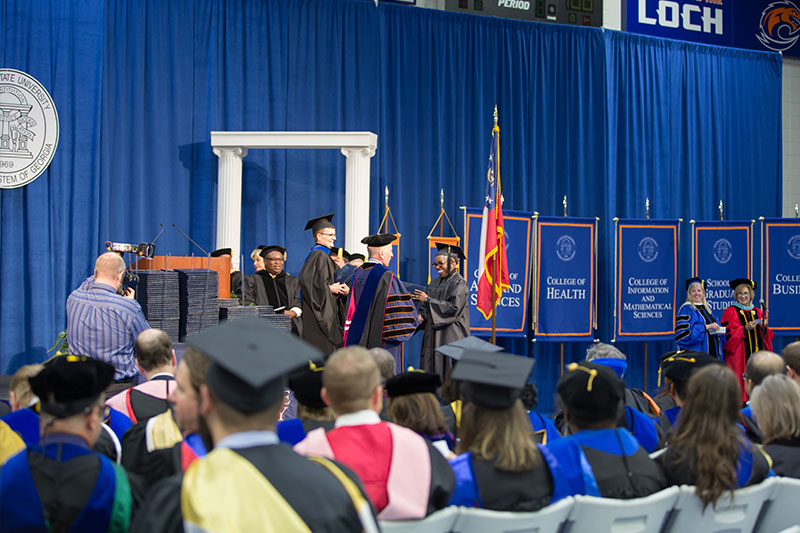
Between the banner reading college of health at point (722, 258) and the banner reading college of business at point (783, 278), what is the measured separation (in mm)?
253

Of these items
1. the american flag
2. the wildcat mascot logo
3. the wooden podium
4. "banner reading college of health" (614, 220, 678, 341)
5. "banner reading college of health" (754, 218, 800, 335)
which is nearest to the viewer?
the wooden podium

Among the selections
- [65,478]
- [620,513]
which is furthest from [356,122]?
[65,478]

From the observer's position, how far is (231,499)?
4.25 feet

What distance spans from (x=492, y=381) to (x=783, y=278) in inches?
352

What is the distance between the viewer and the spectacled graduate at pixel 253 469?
4.27ft

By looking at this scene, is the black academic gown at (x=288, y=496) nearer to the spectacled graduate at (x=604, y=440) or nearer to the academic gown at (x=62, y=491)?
the academic gown at (x=62, y=491)

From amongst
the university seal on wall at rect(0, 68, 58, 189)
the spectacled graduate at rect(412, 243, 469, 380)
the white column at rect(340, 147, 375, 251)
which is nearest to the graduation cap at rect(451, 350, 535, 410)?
the spectacled graduate at rect(412, 243, 469, 380)

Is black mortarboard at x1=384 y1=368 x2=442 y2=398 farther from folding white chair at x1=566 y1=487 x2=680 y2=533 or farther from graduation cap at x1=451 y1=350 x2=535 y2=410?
folding white chair at x1=566 y1=487 x2=680 y2=533

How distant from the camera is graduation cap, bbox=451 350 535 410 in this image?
7.23ft

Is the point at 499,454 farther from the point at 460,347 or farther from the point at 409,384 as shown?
the point at 460,347

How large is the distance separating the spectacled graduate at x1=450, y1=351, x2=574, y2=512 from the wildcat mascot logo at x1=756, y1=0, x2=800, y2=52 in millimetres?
11448

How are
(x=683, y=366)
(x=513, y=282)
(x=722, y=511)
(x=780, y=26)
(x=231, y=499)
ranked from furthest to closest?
(x=780, y=26)
(x=513, y=282)
(x=683, y=366)
(x=722, y=511)
(x=231, y=499)

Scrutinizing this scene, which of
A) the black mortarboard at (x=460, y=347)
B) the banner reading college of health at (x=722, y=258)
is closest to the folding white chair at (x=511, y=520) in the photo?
the black mortarboard at (x=460, y=347)

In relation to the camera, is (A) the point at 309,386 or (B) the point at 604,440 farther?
(A) the point at 309,386
